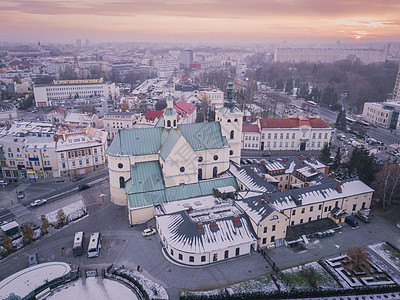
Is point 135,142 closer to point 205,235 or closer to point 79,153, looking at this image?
point 79,153

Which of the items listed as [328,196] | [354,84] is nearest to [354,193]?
[328,196]

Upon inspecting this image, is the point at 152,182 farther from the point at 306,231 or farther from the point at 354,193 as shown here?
the point at 354,193

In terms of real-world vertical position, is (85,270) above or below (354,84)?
below

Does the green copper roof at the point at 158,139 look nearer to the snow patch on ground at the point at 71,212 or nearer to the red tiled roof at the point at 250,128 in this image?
the snow patch on ground at the point at 71,212

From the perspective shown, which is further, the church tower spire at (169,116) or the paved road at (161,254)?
the church tower spire at (169,116)

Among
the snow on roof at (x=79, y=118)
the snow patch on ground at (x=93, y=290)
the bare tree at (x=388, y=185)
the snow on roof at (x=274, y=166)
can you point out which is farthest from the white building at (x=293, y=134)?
the snow patch on ground at (x=93, y=290)

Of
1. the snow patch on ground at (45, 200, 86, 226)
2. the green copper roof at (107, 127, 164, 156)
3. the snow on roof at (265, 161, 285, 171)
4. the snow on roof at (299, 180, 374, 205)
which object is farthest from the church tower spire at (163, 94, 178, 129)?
the snow on roof at (299, 180, 374, 205)
